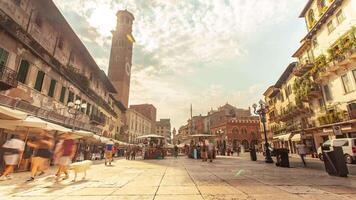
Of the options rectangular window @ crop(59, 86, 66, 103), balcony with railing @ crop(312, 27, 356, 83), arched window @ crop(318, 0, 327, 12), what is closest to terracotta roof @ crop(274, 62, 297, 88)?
balcony with railing @ crop(312, 27, 356, 83)

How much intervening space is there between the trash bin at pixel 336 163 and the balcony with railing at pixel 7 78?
15.9 meters

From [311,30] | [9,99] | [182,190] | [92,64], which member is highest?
[311,30]

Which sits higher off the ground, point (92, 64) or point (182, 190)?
point (92, 64)

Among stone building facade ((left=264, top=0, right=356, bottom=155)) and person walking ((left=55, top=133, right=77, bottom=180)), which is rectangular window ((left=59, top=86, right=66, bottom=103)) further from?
stone building facade ((left=264, top=0, right=356, bottom=155))

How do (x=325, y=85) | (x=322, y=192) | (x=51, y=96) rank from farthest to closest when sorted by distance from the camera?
(x=325, y=85)
(x=51, y=96)
(x=322, y=192)

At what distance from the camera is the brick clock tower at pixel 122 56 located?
169ft

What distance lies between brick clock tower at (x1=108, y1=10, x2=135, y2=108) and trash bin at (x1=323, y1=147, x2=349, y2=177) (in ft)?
154

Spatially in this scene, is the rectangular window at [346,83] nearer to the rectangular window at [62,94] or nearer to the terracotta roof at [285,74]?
the terracotta roof at [285,74]

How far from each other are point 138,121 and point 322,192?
2589 inches

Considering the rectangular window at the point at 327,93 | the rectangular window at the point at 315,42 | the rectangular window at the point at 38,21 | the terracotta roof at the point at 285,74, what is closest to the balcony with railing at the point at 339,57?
the rectangular window at the point at 327,93

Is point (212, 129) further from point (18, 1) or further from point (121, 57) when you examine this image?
point (18, 1)

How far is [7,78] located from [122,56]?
45.2 m

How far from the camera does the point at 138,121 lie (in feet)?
222

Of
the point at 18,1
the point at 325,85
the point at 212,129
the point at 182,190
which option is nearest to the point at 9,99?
the point at 18,1
